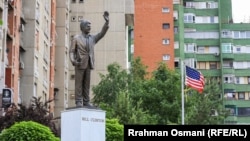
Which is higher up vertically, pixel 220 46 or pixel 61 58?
pixel 220 46

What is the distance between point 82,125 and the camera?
19.0 meters

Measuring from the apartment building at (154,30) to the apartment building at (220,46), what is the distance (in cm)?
360

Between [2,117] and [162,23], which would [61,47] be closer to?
[162,23]

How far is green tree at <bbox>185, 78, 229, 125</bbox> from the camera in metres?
51.7

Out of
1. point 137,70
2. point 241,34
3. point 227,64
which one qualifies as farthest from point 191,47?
point 137,70

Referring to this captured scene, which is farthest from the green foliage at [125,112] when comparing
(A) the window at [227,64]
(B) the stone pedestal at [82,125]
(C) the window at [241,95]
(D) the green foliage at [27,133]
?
(C) the window at [241,95]

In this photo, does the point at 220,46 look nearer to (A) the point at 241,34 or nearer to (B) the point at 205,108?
(A) the point at 241,34

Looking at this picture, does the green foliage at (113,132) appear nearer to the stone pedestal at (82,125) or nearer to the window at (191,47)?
the stone pedestal at (82,125)

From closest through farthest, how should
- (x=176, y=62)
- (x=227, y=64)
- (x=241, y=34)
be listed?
(x=176, y=62) → (x=227, y=64) → (x=241, y=34)

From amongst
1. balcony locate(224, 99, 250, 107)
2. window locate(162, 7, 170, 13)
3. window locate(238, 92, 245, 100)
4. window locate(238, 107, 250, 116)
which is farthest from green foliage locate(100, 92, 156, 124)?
window locate(238, 92, 245, 100)

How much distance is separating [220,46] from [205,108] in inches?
1337

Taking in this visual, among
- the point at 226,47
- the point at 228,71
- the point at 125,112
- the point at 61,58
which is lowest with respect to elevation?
the point at 125,112

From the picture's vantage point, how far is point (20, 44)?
50594mm

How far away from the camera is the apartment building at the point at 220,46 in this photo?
3342 inches
